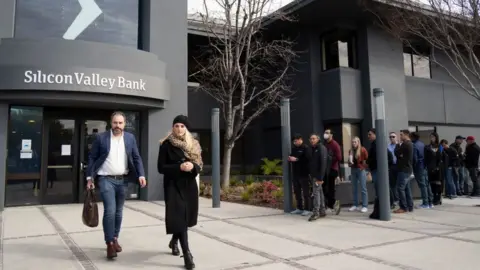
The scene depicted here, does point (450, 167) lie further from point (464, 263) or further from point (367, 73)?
point (464, 263)

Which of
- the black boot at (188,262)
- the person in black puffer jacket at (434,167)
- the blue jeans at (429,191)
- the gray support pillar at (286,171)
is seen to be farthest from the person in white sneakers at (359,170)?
the black boot at (188,262)

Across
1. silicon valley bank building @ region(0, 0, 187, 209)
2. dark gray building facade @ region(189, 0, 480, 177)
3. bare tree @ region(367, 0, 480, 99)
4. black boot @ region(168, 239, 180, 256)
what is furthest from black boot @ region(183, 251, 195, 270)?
dark gray building facade @ region(189, 0, 480, 177)

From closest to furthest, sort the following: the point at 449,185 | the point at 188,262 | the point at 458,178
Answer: the point at 188,262 → the point at 449,185 → the point at 458,178

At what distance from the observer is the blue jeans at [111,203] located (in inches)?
195

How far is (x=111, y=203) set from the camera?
16.5ft

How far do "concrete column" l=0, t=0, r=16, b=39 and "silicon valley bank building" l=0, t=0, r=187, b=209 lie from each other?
0.02 m

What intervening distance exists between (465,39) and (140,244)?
32.4 ft

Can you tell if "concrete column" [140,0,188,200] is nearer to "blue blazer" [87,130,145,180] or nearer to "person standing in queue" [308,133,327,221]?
"person standing in queue" [308,133,327,221]

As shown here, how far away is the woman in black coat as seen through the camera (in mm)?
4574

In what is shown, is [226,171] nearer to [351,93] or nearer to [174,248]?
[351,93]

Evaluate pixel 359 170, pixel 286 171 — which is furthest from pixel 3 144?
pixel 359 170

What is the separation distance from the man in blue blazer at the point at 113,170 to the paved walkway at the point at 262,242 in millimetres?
452

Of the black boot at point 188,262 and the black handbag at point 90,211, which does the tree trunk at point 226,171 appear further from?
the black boot at point 188,262

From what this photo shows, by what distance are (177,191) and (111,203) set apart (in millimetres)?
1035
